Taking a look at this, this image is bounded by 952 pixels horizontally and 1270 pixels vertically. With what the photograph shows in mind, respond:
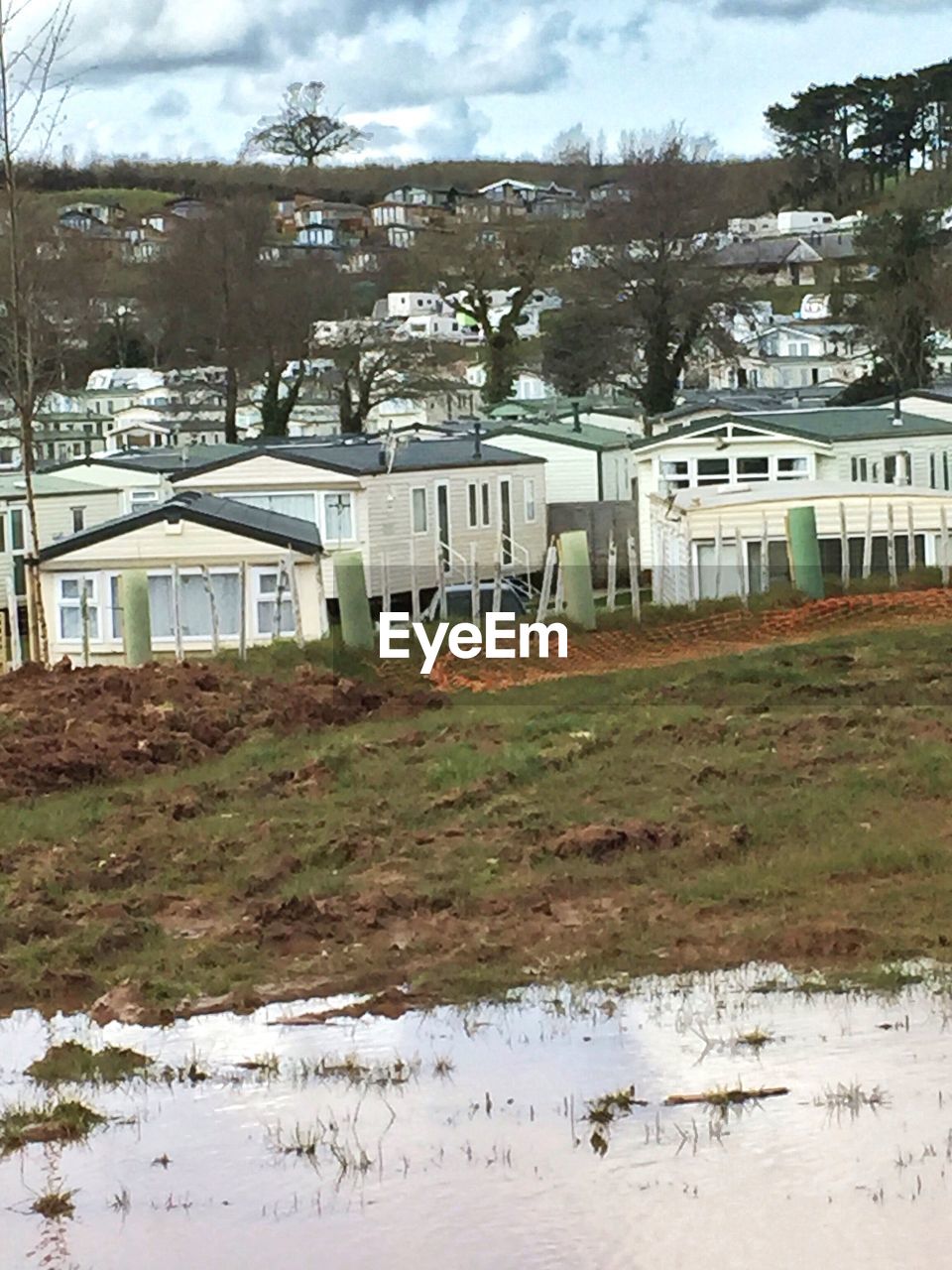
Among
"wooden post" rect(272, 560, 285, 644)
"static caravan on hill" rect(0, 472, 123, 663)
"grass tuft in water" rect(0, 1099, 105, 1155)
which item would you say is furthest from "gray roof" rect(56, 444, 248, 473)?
"grass tuft in water" rect(0, 1099, 105, 1155)

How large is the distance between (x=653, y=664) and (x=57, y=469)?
32066 mm

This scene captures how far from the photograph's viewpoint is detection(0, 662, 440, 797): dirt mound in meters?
19.4

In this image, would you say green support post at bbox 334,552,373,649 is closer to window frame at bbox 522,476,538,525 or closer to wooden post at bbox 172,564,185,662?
wooden post at bbox 172,564,185,662

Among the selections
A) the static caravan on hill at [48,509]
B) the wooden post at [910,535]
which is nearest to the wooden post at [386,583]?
the static caravan on hill at [48,509]

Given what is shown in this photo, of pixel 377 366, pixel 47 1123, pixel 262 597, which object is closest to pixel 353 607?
pixel 262 597

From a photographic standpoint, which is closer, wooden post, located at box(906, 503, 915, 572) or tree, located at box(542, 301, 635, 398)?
wooden post, located at box(906, 503, 915, 572)

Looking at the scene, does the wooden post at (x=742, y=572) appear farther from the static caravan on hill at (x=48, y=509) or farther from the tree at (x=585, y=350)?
the tree at (x=585, y=350)

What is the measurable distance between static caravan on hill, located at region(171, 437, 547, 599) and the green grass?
22961mm

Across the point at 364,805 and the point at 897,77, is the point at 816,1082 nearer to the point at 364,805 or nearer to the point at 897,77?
the point at 364,805

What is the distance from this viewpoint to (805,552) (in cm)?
3083

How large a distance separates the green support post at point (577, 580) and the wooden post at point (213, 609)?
14.8ft

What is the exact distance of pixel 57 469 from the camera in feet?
176

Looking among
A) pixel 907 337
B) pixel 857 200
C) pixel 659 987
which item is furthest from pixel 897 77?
pixel 659 987

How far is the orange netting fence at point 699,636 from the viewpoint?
24.8m
